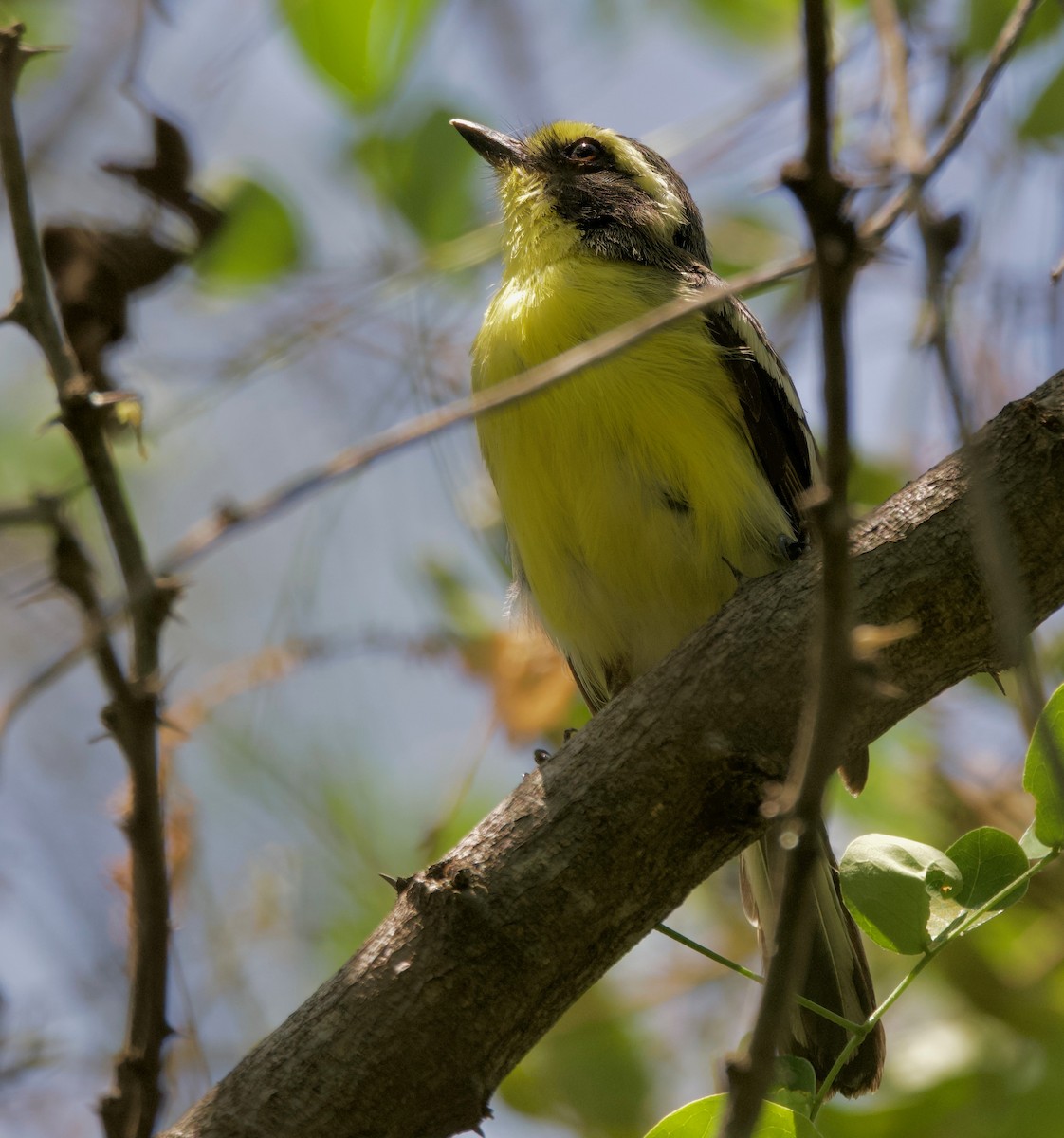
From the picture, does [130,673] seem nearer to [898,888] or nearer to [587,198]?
[898,888]

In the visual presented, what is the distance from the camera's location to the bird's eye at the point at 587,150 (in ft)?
16.4

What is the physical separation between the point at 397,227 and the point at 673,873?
2.23m

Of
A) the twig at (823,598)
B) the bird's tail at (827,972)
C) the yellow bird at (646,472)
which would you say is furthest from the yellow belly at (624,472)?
the twig at (823,598)

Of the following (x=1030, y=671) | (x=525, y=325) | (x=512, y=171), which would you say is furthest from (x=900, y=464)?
(x=1030, y=671)

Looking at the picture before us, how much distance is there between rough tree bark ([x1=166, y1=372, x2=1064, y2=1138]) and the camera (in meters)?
2.46

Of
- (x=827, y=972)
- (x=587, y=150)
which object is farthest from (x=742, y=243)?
(x=827, y=972)

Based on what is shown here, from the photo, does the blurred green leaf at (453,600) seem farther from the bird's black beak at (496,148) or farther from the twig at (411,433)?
the twig at (411,433)

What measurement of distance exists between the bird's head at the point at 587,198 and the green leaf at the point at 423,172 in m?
0.39

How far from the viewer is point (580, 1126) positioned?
Result: 3.92 metres

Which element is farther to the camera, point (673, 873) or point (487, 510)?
point (487, 510)

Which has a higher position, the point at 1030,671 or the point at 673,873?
the point at 673,873

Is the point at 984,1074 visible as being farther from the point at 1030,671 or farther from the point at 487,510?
the point at 487,510

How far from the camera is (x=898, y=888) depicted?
217 centimetres

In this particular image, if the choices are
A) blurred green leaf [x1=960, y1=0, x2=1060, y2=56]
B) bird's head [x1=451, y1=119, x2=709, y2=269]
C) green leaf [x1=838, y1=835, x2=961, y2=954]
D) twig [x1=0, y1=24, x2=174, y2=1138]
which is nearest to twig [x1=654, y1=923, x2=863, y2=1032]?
green leaf [x1=838, y1=835, x2=961, y2=954]
